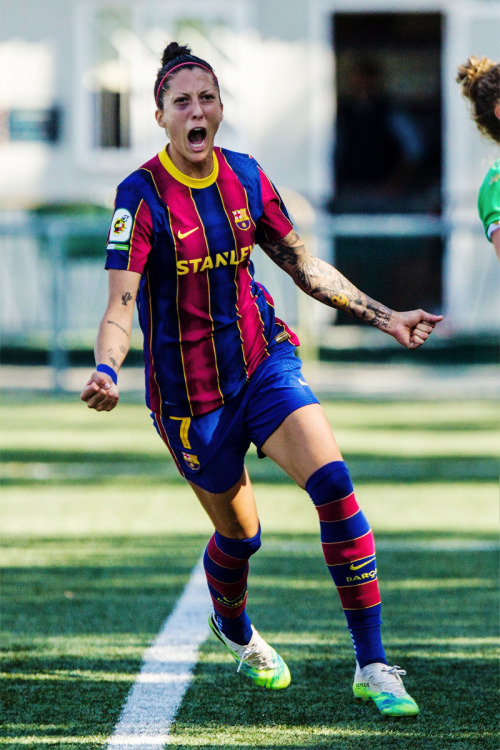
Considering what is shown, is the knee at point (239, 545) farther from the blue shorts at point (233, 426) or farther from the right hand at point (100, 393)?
the right hand at point (100, 393)

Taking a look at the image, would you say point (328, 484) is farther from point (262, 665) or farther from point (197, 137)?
point (197, 137)

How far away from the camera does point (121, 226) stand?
4168 mm

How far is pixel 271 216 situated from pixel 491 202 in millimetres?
737

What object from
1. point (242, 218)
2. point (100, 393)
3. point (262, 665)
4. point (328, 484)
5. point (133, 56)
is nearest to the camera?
point (100, 393)

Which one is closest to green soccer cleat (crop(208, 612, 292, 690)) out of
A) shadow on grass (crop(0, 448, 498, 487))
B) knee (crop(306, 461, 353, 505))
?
knee (crop(306, 461, 353, 505))

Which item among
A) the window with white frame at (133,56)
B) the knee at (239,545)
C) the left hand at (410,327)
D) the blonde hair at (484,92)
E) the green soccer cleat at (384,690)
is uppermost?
the window with white frame at (133,56)

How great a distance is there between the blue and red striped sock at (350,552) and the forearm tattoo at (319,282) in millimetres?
620

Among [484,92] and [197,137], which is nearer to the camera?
[197,137]

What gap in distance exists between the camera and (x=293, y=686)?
459 cm

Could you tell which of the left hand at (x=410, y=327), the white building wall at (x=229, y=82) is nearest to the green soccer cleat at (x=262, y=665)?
the left hand at (x=410, y=327)

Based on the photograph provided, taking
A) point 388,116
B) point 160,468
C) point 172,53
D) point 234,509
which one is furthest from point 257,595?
point 388,116

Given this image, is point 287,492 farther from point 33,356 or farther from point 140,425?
point 33,356

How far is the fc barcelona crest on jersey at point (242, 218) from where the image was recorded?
4363 mm

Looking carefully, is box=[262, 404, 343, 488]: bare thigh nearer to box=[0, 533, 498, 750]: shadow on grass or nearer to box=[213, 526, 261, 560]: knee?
box=[213, 526, 261, 560]: knee
